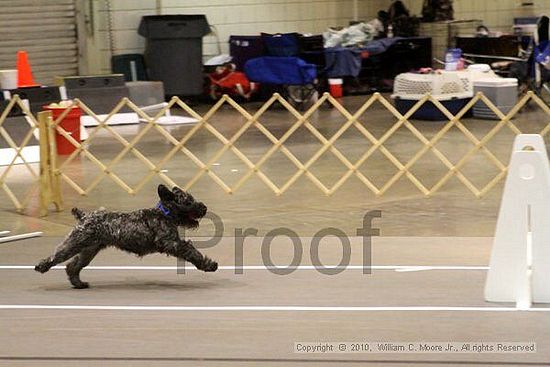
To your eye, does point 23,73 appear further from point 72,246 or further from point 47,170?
point 72,246

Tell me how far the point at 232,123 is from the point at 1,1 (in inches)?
172

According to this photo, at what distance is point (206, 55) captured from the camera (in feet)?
59.4

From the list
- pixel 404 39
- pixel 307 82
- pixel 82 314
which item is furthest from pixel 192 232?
pixel 404 39

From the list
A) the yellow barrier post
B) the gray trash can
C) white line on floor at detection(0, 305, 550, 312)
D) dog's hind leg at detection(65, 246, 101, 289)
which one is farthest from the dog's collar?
the gray trash can

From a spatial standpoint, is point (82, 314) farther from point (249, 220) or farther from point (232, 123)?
point (232, 123)

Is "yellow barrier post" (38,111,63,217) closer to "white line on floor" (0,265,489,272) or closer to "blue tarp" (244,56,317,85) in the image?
"white line on floor" (0,265,489,272)

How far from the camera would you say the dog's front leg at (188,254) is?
612 cm

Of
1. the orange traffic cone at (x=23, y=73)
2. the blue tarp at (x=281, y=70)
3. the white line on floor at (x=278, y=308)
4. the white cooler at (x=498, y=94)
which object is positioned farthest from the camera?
the blue tarp at (x=281, y=70)

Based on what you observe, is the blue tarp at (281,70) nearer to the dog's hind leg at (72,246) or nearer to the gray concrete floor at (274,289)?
the gray concrete floor at (274,289)

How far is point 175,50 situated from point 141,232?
36.7 feet

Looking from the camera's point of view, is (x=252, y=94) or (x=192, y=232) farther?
(x=252, y=94)

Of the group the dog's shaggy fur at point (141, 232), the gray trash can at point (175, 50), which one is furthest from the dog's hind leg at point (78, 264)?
the gray trash can at point (175, 50)

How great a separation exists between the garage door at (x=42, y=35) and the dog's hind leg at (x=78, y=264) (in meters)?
10.7

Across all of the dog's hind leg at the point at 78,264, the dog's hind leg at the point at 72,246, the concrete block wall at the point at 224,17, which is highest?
the concrete block wall at the point at 224,17
